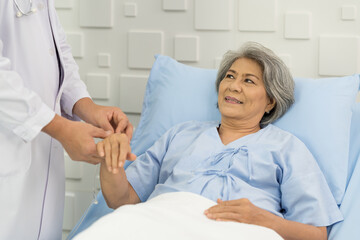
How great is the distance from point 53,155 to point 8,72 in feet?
1.44

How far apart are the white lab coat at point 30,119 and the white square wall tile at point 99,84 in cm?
77

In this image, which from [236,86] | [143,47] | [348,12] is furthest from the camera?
[143,47]

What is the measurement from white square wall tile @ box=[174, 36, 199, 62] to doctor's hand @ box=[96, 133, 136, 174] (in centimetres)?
106

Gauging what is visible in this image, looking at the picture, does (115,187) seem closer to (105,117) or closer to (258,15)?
(105,117)

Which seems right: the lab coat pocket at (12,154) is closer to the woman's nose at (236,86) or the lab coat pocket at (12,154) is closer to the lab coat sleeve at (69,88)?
the lab coat sleeve at (69,88)

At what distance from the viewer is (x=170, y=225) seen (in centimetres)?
139

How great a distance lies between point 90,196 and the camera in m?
2.73

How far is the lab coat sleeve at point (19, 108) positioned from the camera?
1351mm

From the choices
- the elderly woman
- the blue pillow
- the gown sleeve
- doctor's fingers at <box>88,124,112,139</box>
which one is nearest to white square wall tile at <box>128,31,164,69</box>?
the blue pillow

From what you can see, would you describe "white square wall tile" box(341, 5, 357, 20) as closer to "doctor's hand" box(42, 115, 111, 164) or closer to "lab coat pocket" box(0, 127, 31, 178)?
"doctor's hand" box(42, 115, 111, 164)

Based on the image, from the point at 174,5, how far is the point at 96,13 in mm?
393

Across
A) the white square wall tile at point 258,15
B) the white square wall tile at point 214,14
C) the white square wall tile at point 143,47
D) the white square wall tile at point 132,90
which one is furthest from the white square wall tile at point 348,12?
the white square wall tile at point 132,90

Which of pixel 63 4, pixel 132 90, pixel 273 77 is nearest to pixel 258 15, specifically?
pixel 273 77

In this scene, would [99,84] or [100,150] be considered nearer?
[100,150]
